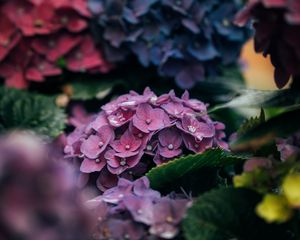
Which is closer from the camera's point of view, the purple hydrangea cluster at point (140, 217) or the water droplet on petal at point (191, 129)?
the purple hydrangea cluster at point (140, 217)

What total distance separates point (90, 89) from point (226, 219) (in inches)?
43.0

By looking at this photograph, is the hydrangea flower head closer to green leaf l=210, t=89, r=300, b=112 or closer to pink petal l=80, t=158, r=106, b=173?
green leaf l=210, t=89, r=300, b=112

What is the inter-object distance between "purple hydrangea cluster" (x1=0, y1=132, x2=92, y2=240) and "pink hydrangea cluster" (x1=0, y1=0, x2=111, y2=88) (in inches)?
49.9

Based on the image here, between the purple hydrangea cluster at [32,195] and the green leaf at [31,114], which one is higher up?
the purple hydrangea cluster at [32,195]

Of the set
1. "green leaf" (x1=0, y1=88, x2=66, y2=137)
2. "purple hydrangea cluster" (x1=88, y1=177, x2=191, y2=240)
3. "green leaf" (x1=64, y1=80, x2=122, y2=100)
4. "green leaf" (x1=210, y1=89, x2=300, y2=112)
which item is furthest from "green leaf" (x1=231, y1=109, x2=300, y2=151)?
"green leaf" (x1=64, y1=80, x2=122, y2=100)

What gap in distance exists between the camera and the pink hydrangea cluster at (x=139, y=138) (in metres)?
1.34

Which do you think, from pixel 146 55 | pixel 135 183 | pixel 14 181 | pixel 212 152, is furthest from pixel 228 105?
pixel 146 55

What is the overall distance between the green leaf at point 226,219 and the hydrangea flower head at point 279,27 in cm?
24

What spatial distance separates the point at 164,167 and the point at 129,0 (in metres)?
0.89

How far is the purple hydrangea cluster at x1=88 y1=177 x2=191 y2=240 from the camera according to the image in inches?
42.5

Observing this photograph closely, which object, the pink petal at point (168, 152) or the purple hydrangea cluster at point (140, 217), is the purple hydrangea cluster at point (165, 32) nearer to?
the pink petal at point (168, 152)

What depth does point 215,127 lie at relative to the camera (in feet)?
4.83

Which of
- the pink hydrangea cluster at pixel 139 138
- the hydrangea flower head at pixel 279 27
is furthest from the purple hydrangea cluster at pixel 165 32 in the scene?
the hydrangea flower head at pixel 279 27

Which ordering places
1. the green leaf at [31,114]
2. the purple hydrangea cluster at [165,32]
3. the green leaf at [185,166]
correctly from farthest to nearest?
the purple hydrangea cluster at [165,32] → the green leaf at [31,114] → the green leaf at [185,166]
